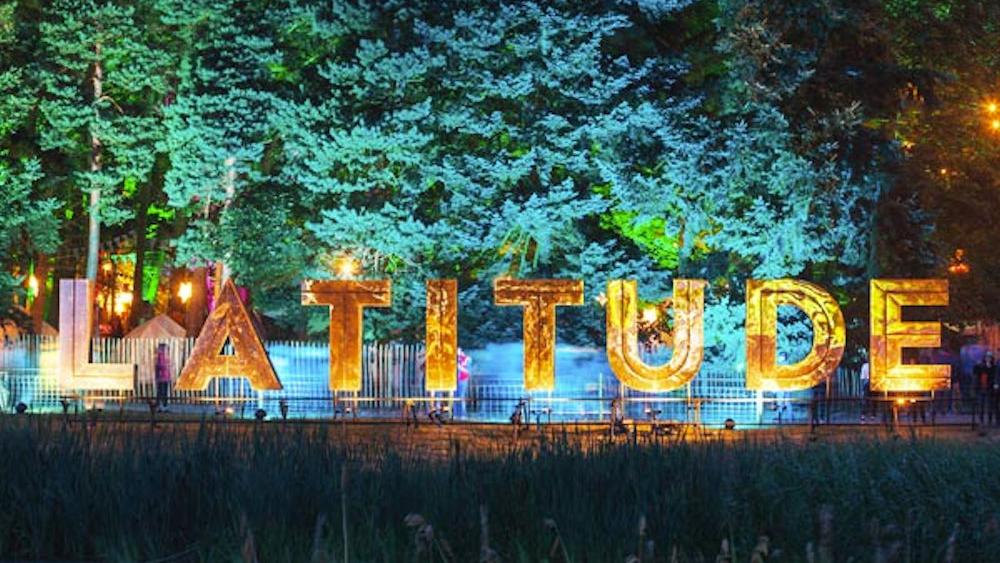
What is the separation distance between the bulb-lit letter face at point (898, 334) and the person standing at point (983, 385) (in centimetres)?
268

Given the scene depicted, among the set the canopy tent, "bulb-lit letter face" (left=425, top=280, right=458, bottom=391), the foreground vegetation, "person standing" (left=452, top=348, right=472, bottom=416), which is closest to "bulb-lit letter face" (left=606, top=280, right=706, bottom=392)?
"bulb-lit letter face" (left=425, top=280, right=458, bottom=391)

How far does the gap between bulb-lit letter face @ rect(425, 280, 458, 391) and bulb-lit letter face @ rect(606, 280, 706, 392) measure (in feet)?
11.1

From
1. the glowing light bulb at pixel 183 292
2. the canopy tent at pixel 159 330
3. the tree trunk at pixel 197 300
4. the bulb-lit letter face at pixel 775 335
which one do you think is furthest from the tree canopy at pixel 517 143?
the glowing light bulb at pixel 183 292

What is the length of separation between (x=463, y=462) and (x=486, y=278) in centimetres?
2806

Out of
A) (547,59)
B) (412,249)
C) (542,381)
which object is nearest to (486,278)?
(412,249)

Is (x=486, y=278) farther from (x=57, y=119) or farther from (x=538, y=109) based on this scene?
(x=57, y=119)

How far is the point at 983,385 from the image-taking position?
136 ft

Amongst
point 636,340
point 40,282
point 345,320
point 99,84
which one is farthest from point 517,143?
point 40,282

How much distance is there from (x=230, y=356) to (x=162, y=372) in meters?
5.92

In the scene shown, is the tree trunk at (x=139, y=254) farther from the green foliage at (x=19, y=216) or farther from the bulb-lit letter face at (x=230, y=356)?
the bulb-lit letter face at (x=230, y=356)

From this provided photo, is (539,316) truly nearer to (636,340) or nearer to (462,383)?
(636,340)

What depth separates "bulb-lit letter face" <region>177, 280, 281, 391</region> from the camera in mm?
33938

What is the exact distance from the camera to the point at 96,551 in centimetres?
1399

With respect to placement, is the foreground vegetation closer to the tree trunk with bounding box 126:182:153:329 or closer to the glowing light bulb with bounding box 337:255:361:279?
the glowing light bulb with bounding box 337:255:361:279
